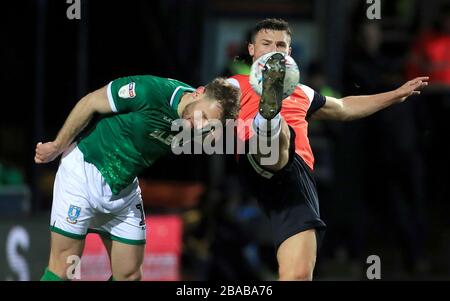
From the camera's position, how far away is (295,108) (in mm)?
8531

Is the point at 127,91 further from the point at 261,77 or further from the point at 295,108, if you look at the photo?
the point at 295,108

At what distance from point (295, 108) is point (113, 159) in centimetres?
121

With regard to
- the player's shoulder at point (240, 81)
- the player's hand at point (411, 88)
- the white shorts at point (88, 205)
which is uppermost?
the player's shoulder at point (240, 81)

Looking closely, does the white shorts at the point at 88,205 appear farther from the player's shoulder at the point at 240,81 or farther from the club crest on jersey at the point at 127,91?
the player's shoulder at the point at 240,81

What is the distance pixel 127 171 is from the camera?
8414 mm

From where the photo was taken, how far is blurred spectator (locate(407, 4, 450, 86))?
42.3 feet

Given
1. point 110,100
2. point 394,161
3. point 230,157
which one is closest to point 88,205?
point 110,100

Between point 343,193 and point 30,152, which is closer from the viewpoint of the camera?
point 30,152

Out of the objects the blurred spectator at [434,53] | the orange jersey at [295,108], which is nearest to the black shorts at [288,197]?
the orange jersey at [295,108]

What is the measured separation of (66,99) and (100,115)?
13.1ft

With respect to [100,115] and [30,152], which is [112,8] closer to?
[30,152]

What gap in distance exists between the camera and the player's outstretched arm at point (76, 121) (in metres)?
8.13

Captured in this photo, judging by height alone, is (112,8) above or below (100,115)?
above
